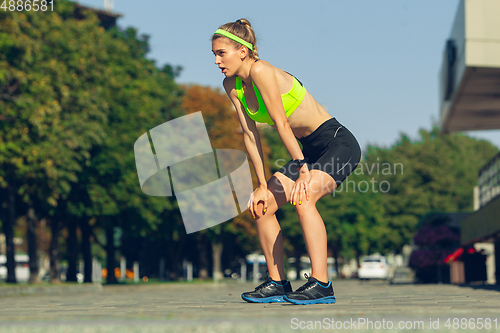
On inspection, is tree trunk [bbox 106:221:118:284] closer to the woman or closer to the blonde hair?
the woman

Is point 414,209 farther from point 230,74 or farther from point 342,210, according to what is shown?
point 230,74

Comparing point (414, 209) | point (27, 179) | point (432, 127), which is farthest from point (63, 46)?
point (432, 127)

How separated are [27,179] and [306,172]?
1794 centimetres

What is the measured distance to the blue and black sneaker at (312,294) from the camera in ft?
16.6

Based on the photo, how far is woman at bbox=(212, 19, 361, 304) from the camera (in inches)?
208

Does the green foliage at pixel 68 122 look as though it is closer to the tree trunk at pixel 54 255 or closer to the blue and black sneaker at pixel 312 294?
the tree trunk at pixel 54 255

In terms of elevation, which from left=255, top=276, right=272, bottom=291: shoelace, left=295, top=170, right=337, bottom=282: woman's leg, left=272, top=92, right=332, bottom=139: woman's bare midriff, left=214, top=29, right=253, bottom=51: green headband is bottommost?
left=255, top=276, right=272, bottom=291: shoelace

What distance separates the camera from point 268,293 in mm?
5617

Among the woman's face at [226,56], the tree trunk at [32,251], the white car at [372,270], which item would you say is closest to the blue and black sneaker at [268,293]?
the woman's face at [226,56]

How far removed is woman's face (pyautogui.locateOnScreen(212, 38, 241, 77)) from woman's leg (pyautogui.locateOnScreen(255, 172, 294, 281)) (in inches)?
36.6

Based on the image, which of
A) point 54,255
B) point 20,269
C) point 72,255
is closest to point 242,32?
point 54,255

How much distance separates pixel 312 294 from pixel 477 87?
14.1m

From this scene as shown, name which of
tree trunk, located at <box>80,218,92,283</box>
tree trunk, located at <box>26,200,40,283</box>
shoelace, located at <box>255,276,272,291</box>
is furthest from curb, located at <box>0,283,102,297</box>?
shoelace, located at <box>255,276,272,291</box>

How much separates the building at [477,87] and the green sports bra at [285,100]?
34.9 feet
